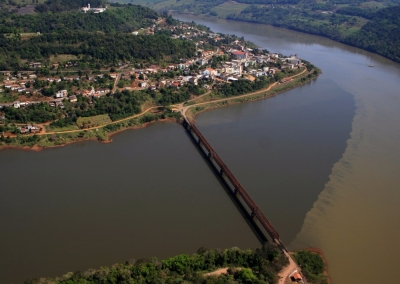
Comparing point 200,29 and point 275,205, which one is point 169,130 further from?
point 200,29

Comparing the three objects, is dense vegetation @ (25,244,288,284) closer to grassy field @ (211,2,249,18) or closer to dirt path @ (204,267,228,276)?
dirt path @ (204,267,228,276)

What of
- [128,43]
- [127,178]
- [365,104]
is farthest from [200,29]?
[127,178]

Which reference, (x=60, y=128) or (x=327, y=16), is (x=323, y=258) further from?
(x=327, y=16)

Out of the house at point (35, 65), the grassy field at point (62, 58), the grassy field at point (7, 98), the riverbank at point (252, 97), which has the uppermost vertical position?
the grassy field at point (62, 58)

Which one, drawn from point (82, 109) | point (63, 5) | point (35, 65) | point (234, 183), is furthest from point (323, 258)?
point (63, 5)

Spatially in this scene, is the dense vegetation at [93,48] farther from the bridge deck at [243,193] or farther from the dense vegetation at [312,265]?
the dense vegetation at [312,265]

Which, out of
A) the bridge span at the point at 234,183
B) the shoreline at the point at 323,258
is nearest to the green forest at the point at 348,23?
the bridge span at the point at 234,183
